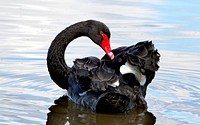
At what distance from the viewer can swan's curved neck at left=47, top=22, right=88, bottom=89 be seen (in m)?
7.52

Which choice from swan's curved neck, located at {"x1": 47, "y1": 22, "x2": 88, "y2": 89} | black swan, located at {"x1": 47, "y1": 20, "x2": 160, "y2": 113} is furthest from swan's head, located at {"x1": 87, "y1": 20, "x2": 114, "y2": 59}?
swan's curved neck, located at {"x1": 47, "y1": 22, "x2": 88, "y2": 89}

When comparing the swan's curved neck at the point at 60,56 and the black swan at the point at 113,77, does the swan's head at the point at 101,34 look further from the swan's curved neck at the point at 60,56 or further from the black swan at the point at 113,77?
the swan's curved neck at the point at 60,56

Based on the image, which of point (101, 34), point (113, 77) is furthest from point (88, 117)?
point (101, 34)

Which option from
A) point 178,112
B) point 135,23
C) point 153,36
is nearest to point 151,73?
point 178,112

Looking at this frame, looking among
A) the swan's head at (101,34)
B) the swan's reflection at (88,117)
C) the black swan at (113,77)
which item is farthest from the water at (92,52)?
the swan's head at (101,34)

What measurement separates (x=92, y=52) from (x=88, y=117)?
82.8 inches

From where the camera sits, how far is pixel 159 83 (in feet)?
25.4

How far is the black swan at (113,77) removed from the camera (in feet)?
21.9

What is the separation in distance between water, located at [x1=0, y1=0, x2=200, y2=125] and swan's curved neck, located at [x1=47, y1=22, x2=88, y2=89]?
0.14m

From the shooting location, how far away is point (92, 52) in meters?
8.76

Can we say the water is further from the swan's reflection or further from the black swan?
the black swan

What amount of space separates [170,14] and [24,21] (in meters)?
2.31

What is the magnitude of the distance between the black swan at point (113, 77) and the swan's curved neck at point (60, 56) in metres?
0.06

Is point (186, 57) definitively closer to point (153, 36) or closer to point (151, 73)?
point (153, 36)
